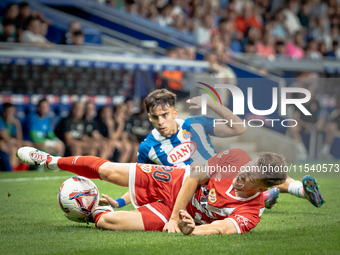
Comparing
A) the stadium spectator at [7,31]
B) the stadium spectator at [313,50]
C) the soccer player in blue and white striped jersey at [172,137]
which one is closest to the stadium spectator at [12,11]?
the stadium spectator at [7,31]

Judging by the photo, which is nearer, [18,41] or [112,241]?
[112,241]

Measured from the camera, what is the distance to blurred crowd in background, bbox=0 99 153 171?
8.98m

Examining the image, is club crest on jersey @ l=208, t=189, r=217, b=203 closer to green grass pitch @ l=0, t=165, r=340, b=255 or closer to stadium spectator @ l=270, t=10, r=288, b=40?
green grass pitch @ l=0, t=165, r=340, b=255

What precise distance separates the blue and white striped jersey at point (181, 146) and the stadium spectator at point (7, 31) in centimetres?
559

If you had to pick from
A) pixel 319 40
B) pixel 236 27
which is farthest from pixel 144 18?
pixel 319 40

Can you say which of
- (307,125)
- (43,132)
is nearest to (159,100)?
(43,132)

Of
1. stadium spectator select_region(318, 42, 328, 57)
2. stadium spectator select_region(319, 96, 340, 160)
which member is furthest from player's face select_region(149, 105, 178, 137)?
stadium spectator select_region(318, 42, 328, 57)

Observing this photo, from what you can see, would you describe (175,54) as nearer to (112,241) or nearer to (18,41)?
(18,41)

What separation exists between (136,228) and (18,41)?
6742 millimetres

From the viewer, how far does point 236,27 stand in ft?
48.7

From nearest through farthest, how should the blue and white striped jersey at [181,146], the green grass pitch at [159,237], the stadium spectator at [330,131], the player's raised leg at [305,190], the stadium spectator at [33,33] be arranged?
the green grass pitch at [159,237], the player's raised leg at [305,190], the blue and white striped jersey at [181,146], the stadium spectator at [33,33], the stadium spectator at [330,131]

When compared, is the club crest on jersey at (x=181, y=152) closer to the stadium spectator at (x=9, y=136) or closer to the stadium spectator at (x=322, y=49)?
the stadium spectator at (x=9, y=136)

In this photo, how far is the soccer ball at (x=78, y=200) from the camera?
170 inches

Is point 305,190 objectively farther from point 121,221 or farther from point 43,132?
point 43,132
